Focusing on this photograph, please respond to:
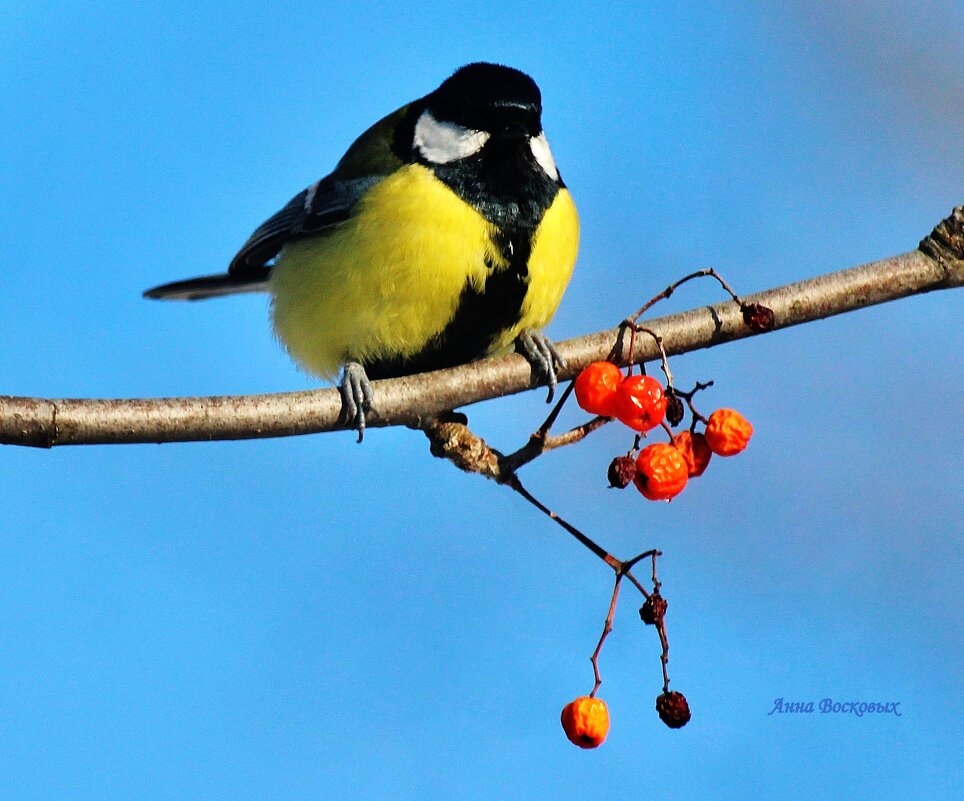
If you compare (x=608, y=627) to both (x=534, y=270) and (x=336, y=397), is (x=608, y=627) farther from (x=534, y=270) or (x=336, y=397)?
(x=534, y=270)

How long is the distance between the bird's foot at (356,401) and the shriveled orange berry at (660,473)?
0.56 m

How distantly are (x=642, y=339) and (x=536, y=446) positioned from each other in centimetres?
36

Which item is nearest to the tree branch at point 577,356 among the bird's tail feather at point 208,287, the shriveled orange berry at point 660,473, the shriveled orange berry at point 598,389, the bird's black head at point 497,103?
the shriveled orange berry at point 598,389

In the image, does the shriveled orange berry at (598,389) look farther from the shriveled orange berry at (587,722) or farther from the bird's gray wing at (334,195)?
the bird's gray wing at (334,195)

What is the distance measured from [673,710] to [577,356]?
77 cm

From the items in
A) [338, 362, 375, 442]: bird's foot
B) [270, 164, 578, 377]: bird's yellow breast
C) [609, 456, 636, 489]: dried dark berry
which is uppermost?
[270, 164, 578, 377]: bird's yellow breast

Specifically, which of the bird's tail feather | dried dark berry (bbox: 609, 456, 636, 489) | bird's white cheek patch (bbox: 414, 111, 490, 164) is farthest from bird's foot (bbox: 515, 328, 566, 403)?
the bird's tail feather

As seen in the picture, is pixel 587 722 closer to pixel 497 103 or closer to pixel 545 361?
pixel 545 361

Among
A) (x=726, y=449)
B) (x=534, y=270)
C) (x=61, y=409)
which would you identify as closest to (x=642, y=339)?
(x=726, y=449)

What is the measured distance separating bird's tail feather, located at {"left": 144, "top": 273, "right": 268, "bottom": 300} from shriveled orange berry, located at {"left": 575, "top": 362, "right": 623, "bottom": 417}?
1770 mm

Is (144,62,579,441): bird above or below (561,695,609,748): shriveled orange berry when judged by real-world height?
above

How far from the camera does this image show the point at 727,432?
75.3 inches

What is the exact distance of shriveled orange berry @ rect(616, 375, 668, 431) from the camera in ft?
6.16

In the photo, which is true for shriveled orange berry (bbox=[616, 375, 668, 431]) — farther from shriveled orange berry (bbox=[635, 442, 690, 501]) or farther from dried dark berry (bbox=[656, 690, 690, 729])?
dried dark berry (bbox=[656, 690, 690, 729])
